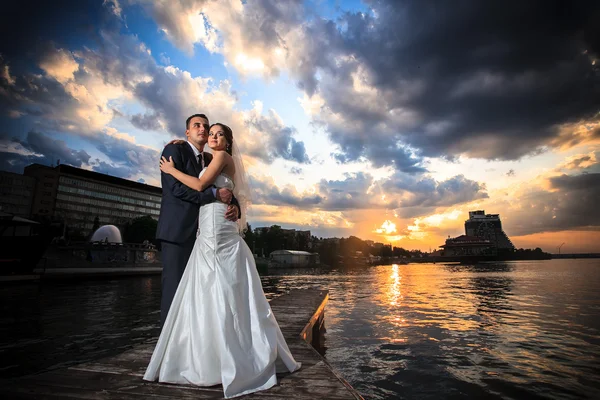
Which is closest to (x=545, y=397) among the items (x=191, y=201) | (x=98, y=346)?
(x=191, y=201)

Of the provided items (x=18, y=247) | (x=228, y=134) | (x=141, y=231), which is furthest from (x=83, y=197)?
(x=228, y=134)

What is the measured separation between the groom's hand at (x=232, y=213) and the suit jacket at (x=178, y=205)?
4.6 inches

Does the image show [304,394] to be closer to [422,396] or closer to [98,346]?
[422,396]

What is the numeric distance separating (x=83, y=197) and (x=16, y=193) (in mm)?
17210

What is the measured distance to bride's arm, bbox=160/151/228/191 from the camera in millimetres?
3418

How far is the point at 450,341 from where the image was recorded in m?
8.41

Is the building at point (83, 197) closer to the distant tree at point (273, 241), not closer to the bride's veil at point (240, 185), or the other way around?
the distant tree at point (273, 241)

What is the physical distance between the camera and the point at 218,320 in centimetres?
317

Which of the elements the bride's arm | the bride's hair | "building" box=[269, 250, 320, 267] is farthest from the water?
"building" box=[269, 250, 320, 267]

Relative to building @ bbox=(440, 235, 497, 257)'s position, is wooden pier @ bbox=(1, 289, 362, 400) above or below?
below

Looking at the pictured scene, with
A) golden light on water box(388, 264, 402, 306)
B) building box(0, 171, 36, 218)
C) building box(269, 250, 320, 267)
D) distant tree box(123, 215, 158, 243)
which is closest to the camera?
golden light on water box(388, 264, 402, 306)

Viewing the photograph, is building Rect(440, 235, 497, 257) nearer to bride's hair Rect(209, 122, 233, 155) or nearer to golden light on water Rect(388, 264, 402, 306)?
golden light on water Rect(388, 264, 402, 306)

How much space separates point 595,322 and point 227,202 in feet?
47.0

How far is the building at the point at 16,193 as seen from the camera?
306 feet
